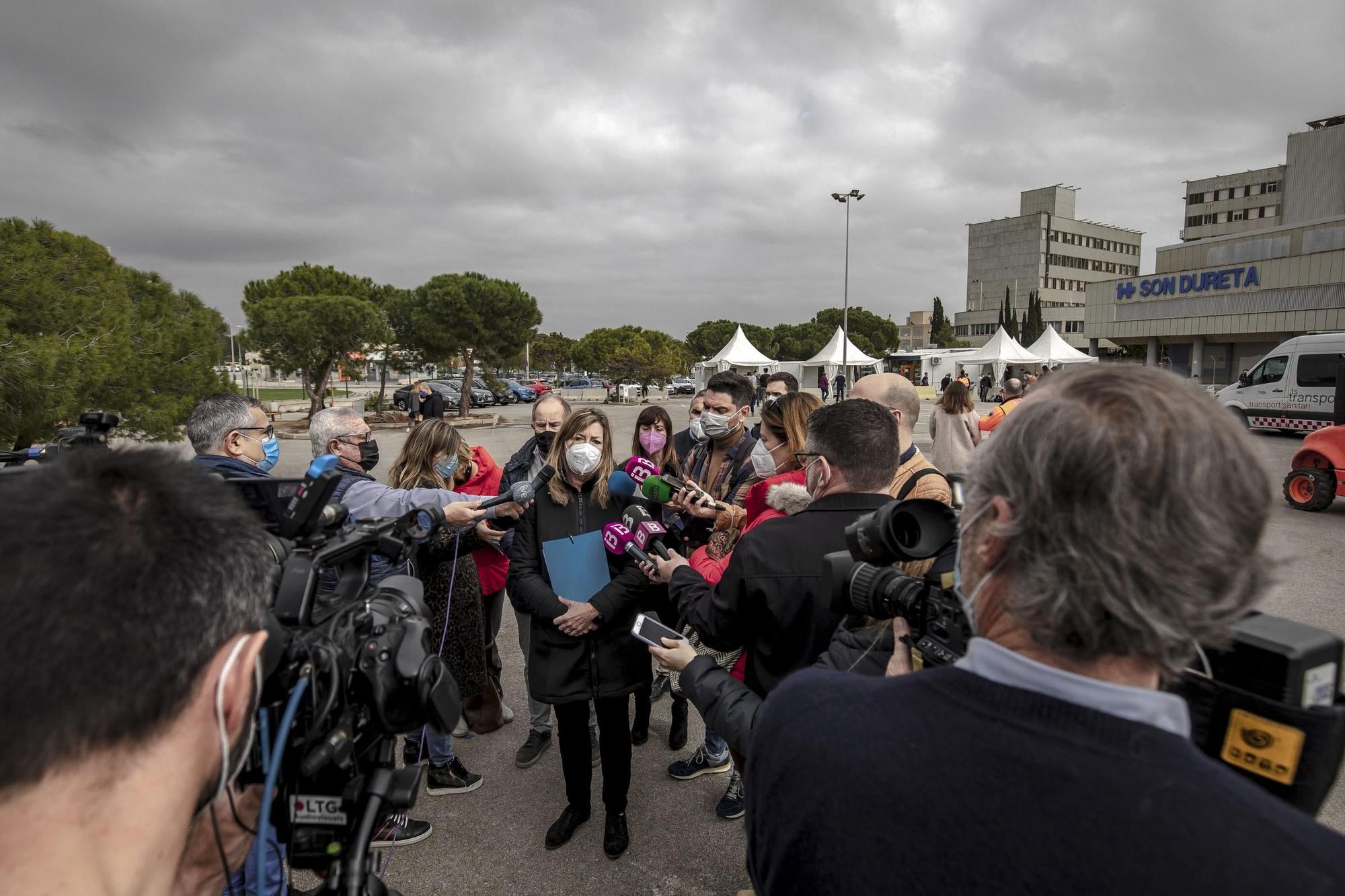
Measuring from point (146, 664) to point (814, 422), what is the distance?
186cm

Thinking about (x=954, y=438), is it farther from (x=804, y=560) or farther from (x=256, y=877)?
(x=256, y=877)

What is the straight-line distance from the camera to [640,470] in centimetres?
309

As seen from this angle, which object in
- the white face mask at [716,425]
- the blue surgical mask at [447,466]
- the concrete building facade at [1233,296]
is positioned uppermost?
the concrete building facade at [1233,296]

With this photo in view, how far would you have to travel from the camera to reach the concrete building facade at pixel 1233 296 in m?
36.2

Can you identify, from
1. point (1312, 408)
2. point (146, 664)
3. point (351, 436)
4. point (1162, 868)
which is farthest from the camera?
point (1312, 408)

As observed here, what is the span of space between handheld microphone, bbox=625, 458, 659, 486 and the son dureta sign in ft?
161

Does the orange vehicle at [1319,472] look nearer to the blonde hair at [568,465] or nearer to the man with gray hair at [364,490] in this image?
the blonde hair at [568,465]

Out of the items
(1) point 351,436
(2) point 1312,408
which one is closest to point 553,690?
(1) point 351,436

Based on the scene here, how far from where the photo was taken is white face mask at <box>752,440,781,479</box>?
11.8 feet

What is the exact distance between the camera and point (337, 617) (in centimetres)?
133

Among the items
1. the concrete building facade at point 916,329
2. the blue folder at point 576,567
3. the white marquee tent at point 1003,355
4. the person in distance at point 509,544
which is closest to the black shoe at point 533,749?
the person in distance at point 509,544

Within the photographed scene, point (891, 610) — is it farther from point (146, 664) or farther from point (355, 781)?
point (146, 664)

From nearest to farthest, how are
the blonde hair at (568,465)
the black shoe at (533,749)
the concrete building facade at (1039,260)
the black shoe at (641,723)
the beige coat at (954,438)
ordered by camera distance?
the blonde hair at (568,465) → the black shoe at (533,749) → the black shoe at (641,723) → the beige coat at (954,438) → the concrete building facade at (1039,260)

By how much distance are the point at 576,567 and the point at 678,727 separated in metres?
1.37
